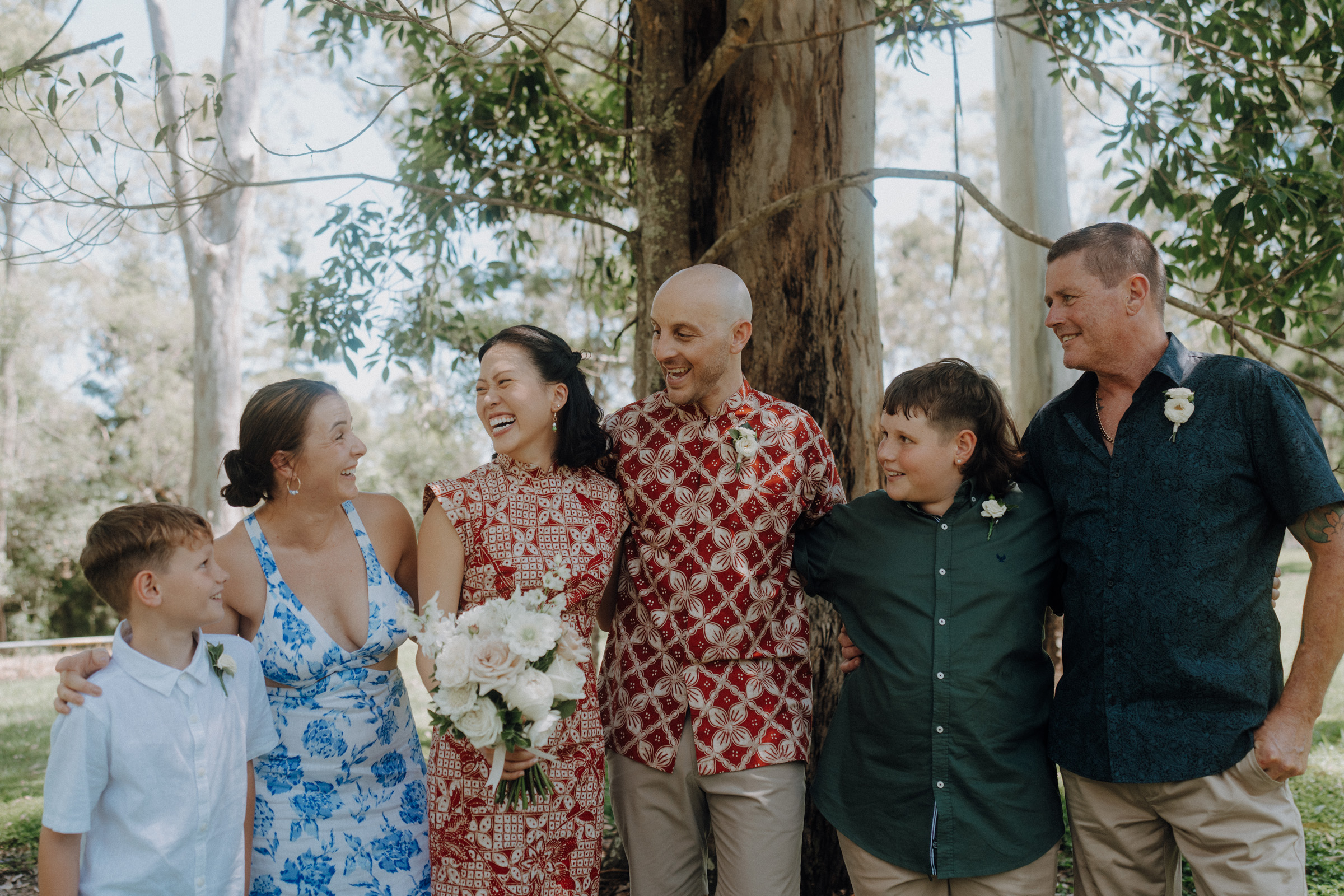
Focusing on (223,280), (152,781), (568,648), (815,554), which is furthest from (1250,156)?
(223,280)

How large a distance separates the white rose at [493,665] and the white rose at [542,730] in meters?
0.11

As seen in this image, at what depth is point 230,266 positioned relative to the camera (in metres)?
13.1

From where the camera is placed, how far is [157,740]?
222cm

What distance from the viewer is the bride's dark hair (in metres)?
2.74

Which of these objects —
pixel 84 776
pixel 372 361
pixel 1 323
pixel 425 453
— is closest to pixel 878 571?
pixel 84 776

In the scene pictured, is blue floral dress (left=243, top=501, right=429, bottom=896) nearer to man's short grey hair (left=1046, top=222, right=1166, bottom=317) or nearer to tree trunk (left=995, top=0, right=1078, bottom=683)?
man's short grey hair (left=1046, top=222, right=1166, bottom=317)

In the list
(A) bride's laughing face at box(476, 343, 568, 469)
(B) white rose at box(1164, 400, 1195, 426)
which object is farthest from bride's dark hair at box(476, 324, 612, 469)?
(B) white rose at box(1164, 400, 1195, 426)

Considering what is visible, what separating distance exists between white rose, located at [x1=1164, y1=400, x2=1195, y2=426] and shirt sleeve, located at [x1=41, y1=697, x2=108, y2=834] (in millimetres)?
2572

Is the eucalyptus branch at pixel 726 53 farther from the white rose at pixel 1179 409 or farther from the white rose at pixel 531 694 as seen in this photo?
the white rose at pixel 531 694

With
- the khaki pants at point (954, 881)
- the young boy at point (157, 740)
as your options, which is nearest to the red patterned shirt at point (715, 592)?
the khaki pants at point (954, 881)

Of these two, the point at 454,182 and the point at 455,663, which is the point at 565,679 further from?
the point at 454,182

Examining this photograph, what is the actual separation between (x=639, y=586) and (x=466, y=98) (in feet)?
11.9

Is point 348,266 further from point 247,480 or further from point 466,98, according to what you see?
point 247,480

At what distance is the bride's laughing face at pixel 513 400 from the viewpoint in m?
2.67
